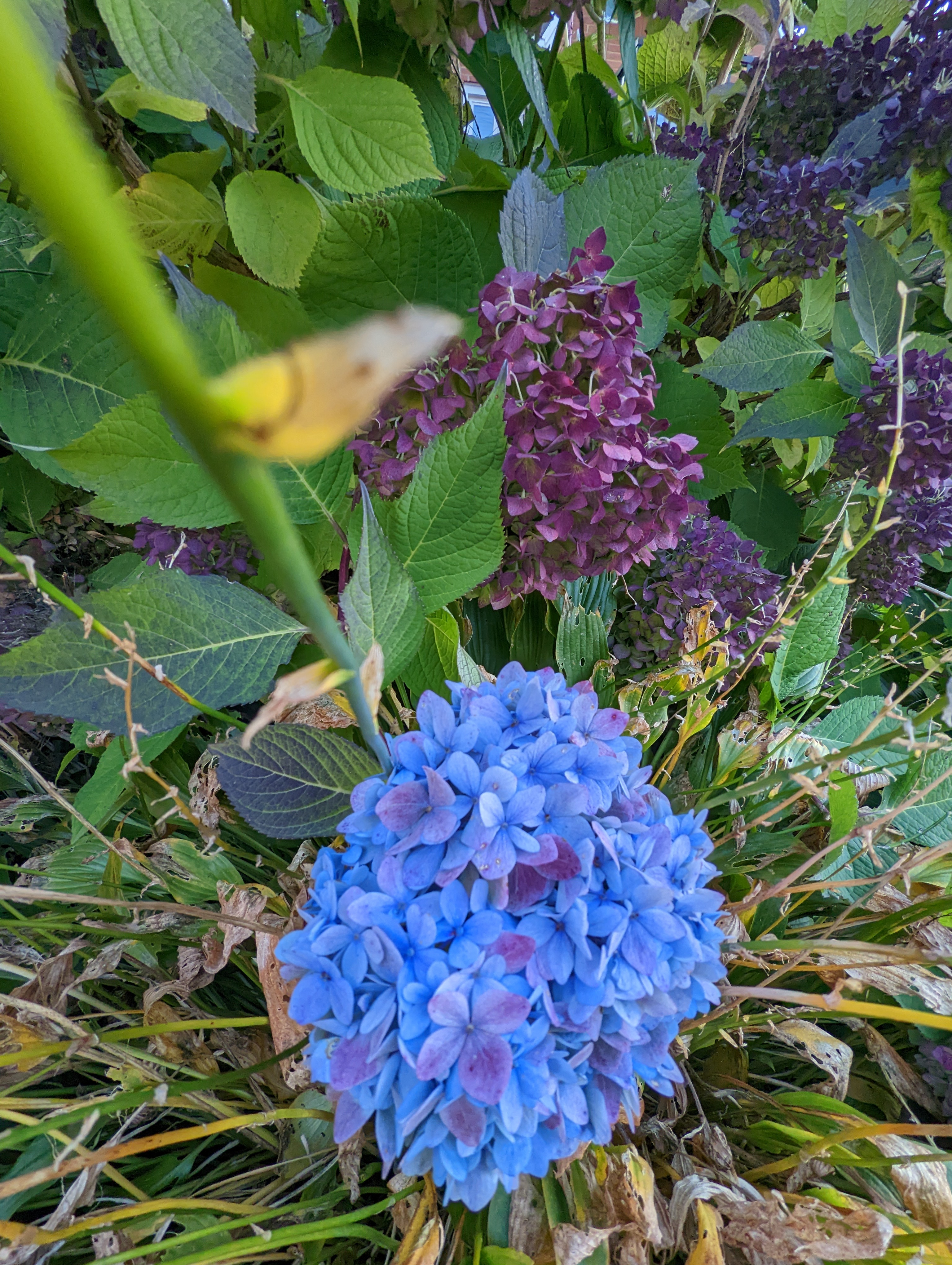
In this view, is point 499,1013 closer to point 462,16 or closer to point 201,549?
point 201,549

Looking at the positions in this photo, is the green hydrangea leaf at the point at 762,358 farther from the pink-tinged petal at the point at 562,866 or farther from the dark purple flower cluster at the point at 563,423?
the pink-tinged petal at the point at 562,866

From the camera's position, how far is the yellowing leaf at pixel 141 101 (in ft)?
1.04

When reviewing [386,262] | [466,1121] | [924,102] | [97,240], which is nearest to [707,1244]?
[466,1121]

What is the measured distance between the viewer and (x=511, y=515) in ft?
1.10

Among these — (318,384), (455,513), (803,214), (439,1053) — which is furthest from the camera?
(803,214)

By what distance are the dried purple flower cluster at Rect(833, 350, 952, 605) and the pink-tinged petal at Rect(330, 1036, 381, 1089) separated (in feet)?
1.18

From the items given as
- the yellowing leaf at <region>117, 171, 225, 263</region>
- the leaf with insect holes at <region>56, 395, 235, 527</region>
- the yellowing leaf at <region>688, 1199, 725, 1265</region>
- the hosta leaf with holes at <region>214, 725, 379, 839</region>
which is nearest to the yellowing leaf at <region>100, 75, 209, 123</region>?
the yellowing leaf at <region>117, 171, 225, 263</region>

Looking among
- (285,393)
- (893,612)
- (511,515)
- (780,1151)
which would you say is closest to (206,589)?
(511,515)

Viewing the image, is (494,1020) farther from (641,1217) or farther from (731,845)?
(731,845)

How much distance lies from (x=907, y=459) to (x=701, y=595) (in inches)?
5.3

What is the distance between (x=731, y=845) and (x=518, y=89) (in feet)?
1.66

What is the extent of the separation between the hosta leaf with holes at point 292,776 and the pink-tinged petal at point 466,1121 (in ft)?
0.40

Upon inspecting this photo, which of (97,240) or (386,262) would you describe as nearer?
(97,240)

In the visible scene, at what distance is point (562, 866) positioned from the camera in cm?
22
